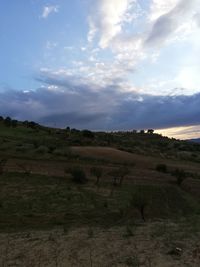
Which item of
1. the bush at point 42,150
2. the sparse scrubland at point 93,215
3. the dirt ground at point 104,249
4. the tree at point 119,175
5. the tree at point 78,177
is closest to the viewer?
the dirt ground at point 104,249

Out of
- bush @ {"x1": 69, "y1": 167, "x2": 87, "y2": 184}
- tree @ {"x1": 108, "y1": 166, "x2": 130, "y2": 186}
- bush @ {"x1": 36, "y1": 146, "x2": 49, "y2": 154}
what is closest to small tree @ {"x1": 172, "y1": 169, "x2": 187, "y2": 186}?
tree @ {"x1": 108, "y1": 166, "x2": 130, "y2": 186}

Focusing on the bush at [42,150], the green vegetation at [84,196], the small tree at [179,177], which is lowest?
the green vegetation at [84,196]

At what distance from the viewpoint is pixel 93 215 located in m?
25.6

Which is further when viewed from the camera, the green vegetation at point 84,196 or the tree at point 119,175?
the tree at point 119,175

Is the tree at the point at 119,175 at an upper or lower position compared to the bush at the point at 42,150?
lower

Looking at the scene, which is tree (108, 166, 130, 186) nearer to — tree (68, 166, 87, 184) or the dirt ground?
tree (68, 166, 87, 184)

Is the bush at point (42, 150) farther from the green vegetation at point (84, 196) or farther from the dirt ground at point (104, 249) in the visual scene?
the dirt ground at point (104, 249)

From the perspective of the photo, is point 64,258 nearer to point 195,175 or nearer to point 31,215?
point 31,215

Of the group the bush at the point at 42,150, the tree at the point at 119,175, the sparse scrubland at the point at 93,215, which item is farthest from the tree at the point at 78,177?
the bush at the point at 42,150

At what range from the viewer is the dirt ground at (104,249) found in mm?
12867

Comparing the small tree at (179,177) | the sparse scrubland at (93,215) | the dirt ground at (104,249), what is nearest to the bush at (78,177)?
the sparse scrubland at (93,215)

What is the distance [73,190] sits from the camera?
33.8m

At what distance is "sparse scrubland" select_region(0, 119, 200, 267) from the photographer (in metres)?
13.7

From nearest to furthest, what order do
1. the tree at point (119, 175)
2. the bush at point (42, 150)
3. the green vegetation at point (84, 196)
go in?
the green vegetation at point (84, 196), the tree at point (119, 175), the bush at point (42, 150)
